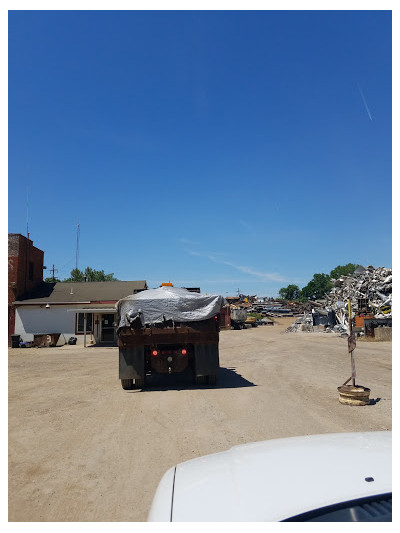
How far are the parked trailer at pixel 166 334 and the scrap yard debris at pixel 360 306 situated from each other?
18.6 meters

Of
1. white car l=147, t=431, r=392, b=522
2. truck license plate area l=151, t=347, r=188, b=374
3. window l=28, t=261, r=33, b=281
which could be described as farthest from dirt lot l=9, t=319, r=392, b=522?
window l=28, t=261, r=33, b=281

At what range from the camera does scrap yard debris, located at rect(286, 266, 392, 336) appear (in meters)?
27.2

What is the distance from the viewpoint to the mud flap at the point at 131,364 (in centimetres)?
947

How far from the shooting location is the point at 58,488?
433 centimetres

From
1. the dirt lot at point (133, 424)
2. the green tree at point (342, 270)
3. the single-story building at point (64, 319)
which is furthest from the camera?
the green tree at point (342, 270)

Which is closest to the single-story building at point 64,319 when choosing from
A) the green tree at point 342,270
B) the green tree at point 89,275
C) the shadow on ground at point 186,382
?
the shadow on ground at point 186,382

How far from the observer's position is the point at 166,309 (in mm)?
9750

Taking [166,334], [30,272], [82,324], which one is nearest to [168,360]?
[166,334]

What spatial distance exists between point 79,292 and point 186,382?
2297cm

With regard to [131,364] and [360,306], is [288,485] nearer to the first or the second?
[131,364]

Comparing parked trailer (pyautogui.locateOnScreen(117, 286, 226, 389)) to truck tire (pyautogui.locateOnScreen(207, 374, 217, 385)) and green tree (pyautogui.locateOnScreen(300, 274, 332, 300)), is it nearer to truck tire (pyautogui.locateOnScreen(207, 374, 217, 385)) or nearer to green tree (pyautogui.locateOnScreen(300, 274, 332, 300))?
truck tire (pyautogui.locateOnScreen(207, 374, 217, 385))

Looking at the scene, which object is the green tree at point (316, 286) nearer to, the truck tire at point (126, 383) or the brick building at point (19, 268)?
the brick building at point (19, 268)

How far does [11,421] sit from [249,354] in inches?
497
